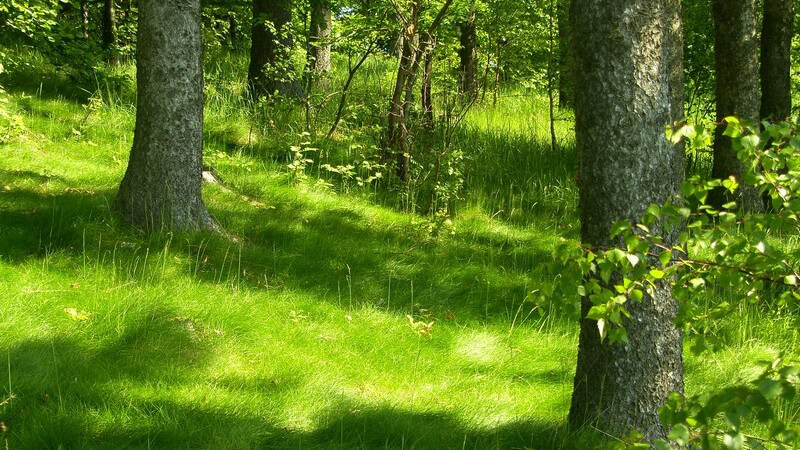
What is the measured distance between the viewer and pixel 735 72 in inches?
327

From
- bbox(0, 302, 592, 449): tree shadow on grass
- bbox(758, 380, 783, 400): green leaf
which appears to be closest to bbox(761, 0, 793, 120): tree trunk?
bbox(0, 302, 592, 449): tree shadow on grass

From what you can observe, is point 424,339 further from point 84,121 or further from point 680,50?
point 84,121

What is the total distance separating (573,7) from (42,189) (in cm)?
483

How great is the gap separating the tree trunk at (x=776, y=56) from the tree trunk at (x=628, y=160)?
620 centimetres

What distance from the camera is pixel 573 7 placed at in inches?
152

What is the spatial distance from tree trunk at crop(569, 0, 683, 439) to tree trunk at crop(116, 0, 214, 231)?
3367mm

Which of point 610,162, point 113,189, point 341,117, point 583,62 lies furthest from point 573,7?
point 341,117

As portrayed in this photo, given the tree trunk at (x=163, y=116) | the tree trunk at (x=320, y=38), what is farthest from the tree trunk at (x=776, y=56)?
the tree trunk at (x=163, y=116)

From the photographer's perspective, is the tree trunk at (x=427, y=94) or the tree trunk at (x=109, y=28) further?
the tree trunk at (x=109, y=28)

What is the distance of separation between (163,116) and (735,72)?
19.5ft

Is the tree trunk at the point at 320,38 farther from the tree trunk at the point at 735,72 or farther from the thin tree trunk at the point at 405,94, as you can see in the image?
the tree trunk at the point at 735,72

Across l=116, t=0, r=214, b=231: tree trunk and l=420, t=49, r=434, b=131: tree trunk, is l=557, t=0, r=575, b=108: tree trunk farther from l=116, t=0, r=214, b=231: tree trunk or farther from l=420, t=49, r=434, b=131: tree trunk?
l=116, t=0, r=214, b=231: tree trunk

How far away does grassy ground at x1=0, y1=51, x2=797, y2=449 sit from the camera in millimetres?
3910

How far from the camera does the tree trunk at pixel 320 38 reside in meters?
9.86
